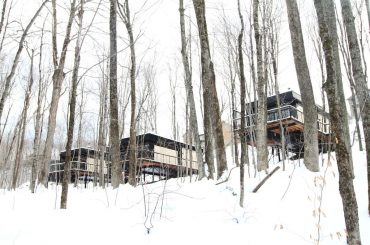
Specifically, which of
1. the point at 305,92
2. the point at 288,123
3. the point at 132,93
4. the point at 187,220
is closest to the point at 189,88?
the point at 132,93

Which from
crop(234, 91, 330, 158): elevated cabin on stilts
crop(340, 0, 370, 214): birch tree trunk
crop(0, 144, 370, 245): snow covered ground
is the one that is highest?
crop(234, 91, 330, 158): elevated cabin on stilts

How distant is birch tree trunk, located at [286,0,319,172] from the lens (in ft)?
25.1

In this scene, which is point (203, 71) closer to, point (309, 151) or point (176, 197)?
point (309, 151)

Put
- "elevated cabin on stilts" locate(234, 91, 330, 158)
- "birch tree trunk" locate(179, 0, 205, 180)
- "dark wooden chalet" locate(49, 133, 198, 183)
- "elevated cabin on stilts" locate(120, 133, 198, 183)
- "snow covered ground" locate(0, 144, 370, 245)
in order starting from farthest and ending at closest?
"dark wooden chalet" locate(49, 133, 198, 183) < "elevated cabin on stilts" locate(120, 133, 198, 183) < "elevated cabin on stilts" locate(234, 91, 330, 158) < "birch tree trunk" locate(179, 0, 205, 180) < "snow covered ground" locate(0, 144, 370, 245)

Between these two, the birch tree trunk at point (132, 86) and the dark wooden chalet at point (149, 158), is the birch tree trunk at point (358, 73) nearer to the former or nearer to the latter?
the birch tree trunk at point (132, 86)

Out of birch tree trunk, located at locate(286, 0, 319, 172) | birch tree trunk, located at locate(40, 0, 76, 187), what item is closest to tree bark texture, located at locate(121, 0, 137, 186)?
birch tree trunk, located at locate(40, 0, 76, 187)

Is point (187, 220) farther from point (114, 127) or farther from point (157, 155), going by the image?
point (157, 155)

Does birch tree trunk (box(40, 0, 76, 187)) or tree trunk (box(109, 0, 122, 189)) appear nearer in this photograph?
birch tree trunk (box(40, 0, 76, 187))

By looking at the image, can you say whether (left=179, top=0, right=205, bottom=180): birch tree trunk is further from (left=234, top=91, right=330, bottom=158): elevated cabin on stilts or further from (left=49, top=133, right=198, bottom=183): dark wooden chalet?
(left=49, top=133, right=198, bottom=183): dark wooden chalet

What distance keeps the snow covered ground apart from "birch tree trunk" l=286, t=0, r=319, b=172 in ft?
8.51

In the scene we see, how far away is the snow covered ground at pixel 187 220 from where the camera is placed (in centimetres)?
312

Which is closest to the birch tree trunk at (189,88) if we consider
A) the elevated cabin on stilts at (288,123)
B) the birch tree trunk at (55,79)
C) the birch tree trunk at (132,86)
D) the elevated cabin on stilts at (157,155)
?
the birch tree trunk at (132,86)

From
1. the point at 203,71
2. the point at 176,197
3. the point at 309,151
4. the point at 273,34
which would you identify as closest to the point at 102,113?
the point at 273,34

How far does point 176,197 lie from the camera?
438cm
